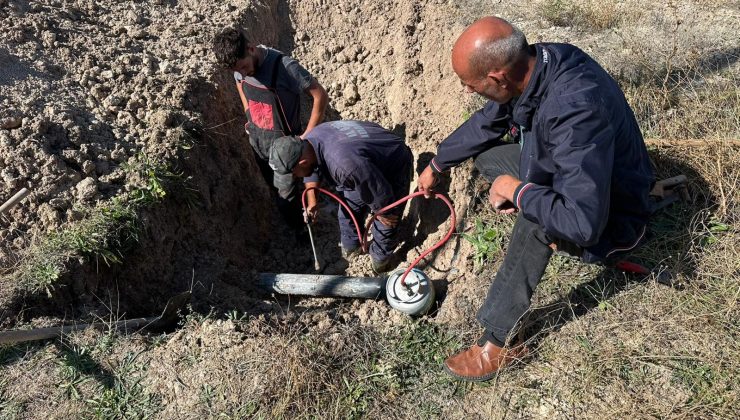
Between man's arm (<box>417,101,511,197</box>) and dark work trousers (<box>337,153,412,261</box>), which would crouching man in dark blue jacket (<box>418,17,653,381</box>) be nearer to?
man's arm (<box>417,101,511,197</box>)

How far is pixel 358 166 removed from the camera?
11.9 ft

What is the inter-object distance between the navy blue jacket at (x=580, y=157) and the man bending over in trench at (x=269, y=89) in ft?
6.27

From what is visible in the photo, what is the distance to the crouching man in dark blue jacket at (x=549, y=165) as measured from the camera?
215 cm

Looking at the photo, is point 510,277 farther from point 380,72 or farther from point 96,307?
point 380,72

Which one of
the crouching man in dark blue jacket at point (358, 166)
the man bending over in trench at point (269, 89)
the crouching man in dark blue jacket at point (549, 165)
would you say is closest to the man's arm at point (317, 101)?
the man bending over in trench at point (269, 89)

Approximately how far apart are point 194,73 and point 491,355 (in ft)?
11.6

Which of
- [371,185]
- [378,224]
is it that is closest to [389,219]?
[378,224]

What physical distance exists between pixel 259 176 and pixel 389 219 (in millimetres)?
1737

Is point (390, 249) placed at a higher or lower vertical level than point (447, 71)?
lower

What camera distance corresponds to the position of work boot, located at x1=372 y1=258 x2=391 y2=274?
422 cm

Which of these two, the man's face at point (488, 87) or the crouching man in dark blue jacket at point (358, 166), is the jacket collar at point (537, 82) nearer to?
the man's face at point (488, 87)

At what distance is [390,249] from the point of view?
13.7 ft

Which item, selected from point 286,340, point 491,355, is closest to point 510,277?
point 491,355

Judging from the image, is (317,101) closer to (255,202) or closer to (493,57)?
(255,202)
